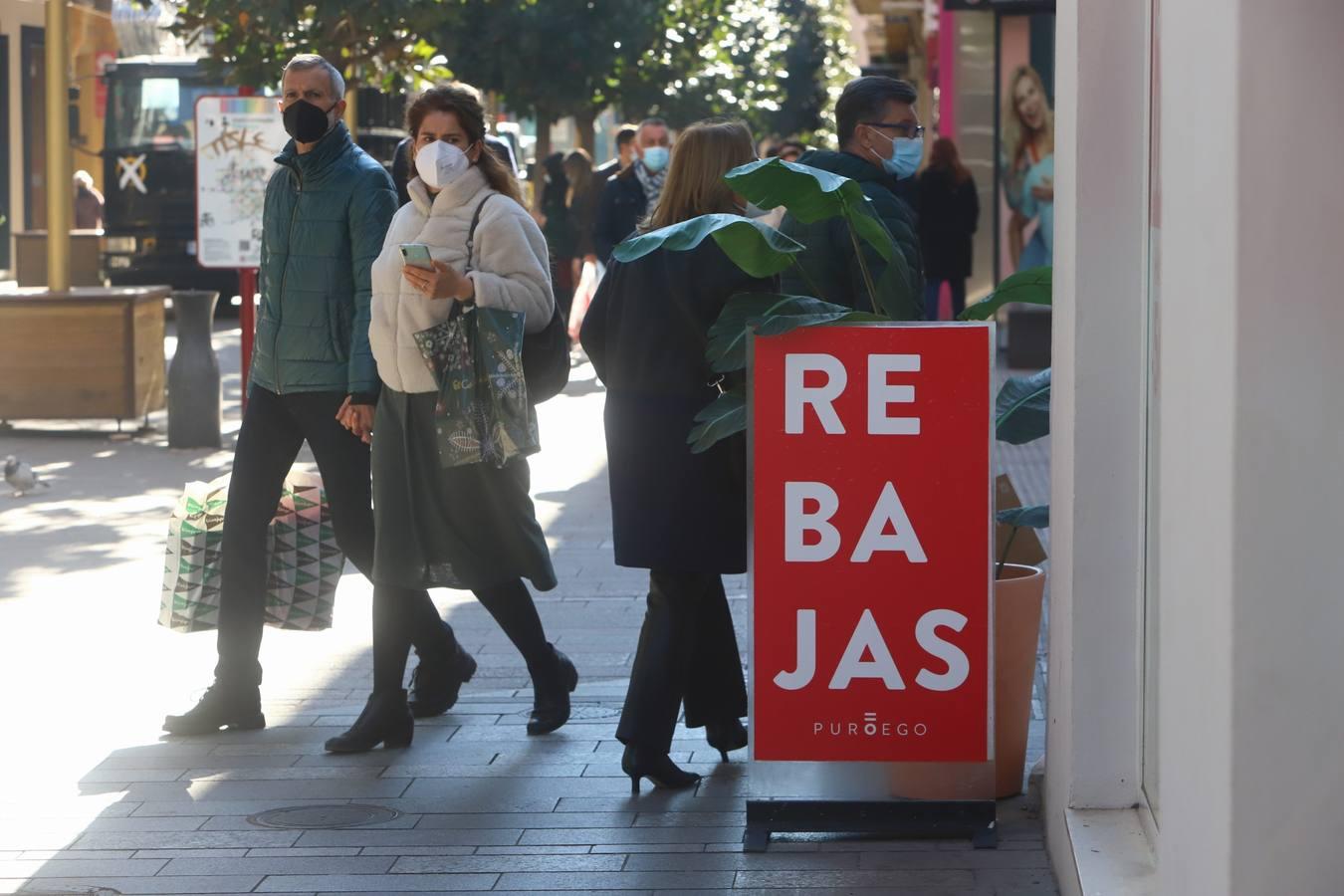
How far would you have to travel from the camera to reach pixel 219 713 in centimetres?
626

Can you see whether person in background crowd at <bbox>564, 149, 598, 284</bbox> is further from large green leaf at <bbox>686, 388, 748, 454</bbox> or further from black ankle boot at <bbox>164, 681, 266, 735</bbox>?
large green leaf at <bbox>686, 388, 748, 454</bbox>

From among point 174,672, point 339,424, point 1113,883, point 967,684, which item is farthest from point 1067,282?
point 174,672

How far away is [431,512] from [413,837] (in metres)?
1.09

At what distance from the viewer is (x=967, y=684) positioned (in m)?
4.97

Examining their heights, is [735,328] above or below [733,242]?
below

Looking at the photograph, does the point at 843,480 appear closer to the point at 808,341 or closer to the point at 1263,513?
the point at 808,341

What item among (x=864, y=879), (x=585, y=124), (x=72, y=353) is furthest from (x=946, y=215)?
(x=585, y=124)

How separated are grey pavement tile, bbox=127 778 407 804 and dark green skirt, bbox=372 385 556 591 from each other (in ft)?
1.97

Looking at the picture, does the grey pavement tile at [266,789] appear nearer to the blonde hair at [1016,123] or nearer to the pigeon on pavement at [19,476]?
the pigeon on pavement at [19,476]

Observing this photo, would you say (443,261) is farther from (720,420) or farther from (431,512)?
(720,420)

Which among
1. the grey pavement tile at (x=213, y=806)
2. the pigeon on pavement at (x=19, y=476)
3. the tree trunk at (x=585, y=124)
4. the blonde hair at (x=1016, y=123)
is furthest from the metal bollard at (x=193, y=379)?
the tree trunk at (x=585, y=124)

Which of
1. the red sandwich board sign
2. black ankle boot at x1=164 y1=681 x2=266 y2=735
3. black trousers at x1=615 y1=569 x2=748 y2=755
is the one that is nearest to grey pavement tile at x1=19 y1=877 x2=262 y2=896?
black trousers at x1=615 y1=569 x2=748 y2=755

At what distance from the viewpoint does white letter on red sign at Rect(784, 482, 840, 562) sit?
4953 mm

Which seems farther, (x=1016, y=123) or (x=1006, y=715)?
(x=1016, y=123)
